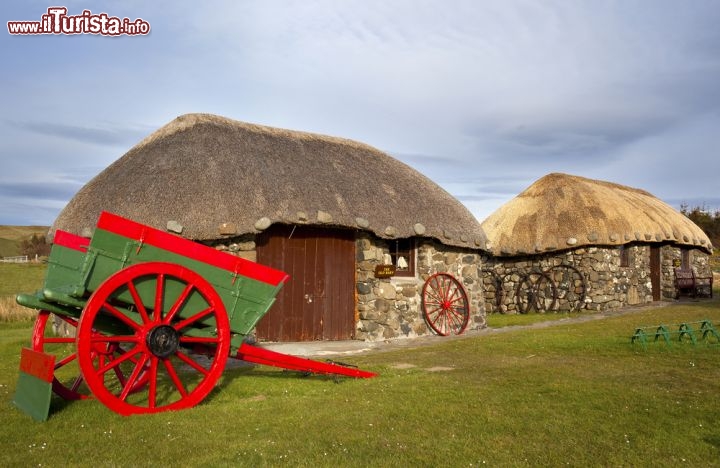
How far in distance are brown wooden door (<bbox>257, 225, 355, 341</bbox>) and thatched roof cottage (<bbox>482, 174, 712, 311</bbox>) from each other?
29.8ft

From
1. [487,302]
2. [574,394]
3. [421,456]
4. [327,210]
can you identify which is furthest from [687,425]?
[487,302]

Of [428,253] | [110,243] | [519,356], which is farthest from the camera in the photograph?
[428,253]

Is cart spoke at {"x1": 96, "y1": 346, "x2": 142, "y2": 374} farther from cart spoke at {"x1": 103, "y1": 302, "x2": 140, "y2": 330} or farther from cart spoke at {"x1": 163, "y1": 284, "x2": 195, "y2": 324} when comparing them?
cart spoke at {"x1": 163, "y1": 284, "x2": 195, "y2": 324}

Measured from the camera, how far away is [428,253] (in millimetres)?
13383

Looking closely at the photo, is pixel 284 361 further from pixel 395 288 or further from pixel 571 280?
pixel 571 280

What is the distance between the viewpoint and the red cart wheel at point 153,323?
16.9 ft

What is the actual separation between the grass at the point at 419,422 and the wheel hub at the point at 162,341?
0.59m

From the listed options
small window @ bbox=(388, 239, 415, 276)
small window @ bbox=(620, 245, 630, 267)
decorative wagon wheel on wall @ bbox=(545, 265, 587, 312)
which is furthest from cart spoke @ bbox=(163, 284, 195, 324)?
small window @ bbox=(620, 245, 630, 267)

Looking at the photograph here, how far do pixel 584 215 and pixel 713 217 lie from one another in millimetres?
32396

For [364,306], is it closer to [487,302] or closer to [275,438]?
[275,438]

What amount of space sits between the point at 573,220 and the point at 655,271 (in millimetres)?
5122

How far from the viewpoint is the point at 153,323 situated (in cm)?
550

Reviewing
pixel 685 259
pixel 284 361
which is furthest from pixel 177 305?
pixel 685 259

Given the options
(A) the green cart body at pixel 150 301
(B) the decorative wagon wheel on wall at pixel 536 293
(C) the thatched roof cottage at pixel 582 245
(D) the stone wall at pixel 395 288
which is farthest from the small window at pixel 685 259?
(A) the green cart body at pixel 150 301
